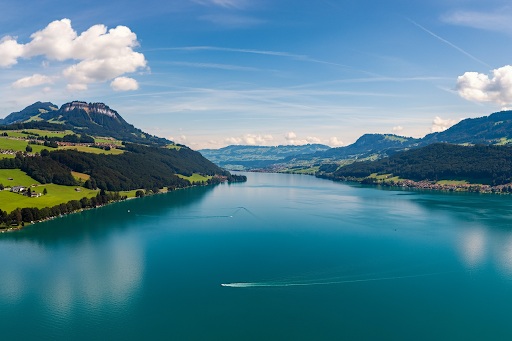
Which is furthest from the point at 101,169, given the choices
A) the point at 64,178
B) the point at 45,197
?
the point at 45,197

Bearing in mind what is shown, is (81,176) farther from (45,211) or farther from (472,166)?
(472,166)

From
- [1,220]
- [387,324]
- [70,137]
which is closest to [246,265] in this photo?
[387,324]

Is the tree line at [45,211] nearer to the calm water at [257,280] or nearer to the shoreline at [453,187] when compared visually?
the calm water at [257,280]

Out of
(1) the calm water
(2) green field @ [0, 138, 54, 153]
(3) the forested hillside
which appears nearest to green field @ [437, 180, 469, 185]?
(3) the forested hillside

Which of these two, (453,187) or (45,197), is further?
(453,187)

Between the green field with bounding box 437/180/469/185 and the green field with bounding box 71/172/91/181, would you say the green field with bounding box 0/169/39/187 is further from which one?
the green field with bounding box 437/180/469/185

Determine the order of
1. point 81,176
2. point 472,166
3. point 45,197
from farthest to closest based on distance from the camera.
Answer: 1. point 472,166
2. point 81,176
3. point 45,197
